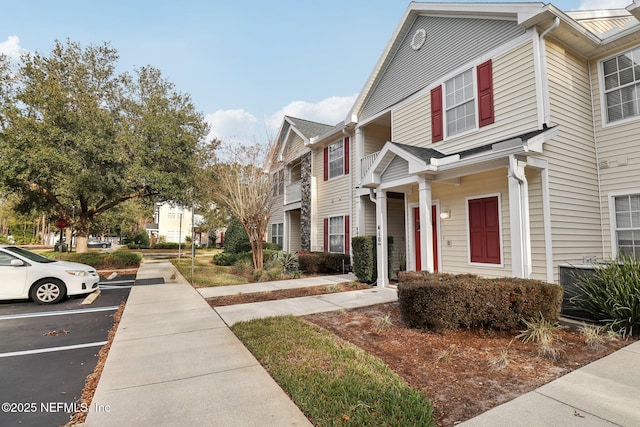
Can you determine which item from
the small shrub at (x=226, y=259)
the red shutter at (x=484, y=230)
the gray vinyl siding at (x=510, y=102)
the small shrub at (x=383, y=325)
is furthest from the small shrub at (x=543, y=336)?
the small shrub at (x=226, y=259)

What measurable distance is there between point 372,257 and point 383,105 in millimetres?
5308

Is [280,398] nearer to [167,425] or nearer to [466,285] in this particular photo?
[167,425]

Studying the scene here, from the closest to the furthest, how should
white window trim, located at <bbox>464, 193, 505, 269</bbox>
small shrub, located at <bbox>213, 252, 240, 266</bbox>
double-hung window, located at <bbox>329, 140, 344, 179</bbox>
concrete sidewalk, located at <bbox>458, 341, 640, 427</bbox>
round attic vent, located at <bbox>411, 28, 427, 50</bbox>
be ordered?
concrete sidewalk, located at <bbox>458, 341, 640, 427</bbox> → white window trim, located at <bbox>464, 193, 505, 269</bbox> → round attic vent, located at <bbox>411, 28, 427, 50</bbox> → double-hung window, located at <bbox>329, 140, 344, 179</bbox> → small shrub, located at <bbox>213, 252, 240, 266</bbox>

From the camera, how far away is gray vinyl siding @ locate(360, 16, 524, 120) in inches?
307

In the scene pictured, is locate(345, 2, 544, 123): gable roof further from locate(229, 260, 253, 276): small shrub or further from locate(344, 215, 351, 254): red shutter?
locate(229, 260, 253, 276): small shrub

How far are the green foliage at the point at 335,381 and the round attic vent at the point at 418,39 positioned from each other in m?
8.96

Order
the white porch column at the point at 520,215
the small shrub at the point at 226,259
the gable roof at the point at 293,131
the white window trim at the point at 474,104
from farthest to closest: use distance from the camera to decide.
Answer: the small shrub at the point at 226,259, the gable roof at the point at 293,131, the white window trim at the point at 474,104, the white porch column at the point at 520,215

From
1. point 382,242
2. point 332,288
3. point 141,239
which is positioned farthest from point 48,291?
point 141,239

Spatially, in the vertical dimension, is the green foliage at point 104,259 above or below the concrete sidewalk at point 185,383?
above

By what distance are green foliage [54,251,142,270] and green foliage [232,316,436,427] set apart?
13.7 m

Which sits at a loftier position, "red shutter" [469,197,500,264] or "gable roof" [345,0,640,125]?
"gable roof" [345,0,640,125]

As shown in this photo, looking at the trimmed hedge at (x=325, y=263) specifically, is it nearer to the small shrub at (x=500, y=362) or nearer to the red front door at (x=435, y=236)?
the red front door at (x=435, y=236)

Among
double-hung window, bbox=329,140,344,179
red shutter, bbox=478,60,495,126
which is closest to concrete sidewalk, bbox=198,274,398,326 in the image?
red shutter, bbox=478,60,495,126

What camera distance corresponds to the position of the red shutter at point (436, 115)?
882 cm
